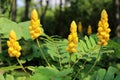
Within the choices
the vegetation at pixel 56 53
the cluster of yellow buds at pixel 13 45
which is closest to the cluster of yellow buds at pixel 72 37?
the vegetation at pixel 56 53

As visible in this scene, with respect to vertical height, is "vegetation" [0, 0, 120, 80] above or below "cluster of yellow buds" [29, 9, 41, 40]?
below

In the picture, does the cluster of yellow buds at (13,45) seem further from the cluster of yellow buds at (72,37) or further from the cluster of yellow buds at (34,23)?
the cluster of yellow buds at (72,37)

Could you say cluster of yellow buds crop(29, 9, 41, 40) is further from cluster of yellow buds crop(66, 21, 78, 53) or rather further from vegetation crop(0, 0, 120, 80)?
cluster of yellow buds crop(66, 21, 78, 53)

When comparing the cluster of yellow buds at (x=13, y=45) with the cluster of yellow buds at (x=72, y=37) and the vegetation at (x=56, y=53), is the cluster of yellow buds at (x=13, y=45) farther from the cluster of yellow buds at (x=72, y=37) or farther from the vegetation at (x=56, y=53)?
the cluster of yellow buds at (x=72, y=37)

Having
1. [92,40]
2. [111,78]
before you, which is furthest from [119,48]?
[111,78]

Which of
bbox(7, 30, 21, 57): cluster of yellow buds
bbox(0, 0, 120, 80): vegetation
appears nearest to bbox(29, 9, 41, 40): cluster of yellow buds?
bbox(0, 0, 120, 80): vegetation

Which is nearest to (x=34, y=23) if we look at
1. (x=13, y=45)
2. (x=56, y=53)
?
(x=13, y=45)

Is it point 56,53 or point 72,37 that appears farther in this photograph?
point 56,53

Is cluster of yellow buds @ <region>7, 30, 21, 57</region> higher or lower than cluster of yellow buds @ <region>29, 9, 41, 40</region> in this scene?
lower

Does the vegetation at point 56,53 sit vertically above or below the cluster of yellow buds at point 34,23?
below

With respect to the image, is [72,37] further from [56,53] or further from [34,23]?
[56,53]

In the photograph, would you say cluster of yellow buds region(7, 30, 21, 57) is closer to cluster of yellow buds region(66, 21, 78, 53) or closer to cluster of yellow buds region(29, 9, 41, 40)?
cluster of yellow buds region(29, 9, 41, 40)

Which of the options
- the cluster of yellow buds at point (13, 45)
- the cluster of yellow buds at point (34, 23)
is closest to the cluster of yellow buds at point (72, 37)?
the cluster of yellow buds at point (34, 23)

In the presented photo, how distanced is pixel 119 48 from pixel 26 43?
146 centimetres
